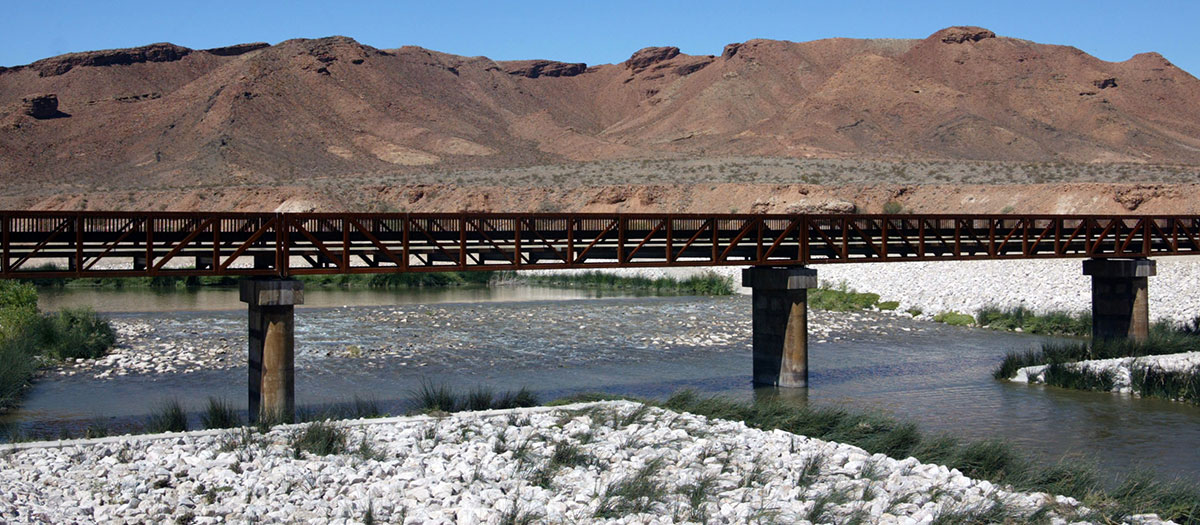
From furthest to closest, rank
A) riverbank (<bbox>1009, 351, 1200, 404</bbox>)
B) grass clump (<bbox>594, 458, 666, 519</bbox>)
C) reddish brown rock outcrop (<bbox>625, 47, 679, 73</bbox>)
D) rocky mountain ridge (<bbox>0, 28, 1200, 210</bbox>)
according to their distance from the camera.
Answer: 1. reddish brown rock outcrop (<bbox>625, 47, 679, 73</bbox>)
2. rocky mountain ridge (<bbox>0, 28, 1200, 210</bbox>)
3. riverbank (<bbox>1009, 351, 1200, 404</bbox>)
4. grass clump (<bbox>594, 458, 666, 519</bbox>)

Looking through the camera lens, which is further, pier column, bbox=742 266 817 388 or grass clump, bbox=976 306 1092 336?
grass clump, bbox=976 306 1092 336

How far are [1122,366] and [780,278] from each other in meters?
7.16

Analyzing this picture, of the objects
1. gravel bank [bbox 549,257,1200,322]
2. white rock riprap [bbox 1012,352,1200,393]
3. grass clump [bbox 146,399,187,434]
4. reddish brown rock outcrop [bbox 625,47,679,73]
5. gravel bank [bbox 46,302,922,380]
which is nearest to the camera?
grass clump [bbox 146,399,187,434]

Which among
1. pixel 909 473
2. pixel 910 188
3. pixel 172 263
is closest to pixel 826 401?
pixel 909 473

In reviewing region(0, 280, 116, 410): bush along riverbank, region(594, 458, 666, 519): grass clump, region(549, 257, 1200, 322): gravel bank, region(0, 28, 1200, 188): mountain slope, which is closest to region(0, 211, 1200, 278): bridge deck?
region(0, 280, 116, 410): bush along riverbank

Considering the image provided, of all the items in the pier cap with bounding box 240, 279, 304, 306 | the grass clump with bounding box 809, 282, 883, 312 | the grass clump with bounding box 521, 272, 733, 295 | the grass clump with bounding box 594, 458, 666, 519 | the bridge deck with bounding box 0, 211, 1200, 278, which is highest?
the bridge deck with bounding box 0, 211, 1200, 278

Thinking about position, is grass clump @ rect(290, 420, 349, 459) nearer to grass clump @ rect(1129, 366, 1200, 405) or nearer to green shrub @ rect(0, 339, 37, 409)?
green shrub @ rect(0, 339, 37, 409)

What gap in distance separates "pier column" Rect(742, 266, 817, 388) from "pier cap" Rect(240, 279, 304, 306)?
912cm

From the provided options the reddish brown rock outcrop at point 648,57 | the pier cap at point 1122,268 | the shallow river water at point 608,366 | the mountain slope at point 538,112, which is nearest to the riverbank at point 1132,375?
the shallow river water at point 608,366

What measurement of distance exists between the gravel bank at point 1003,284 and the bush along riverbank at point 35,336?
2459 cm

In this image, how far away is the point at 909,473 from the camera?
13.1m

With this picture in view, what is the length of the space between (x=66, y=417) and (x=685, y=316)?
21.5m

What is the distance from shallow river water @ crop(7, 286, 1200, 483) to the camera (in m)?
18.4

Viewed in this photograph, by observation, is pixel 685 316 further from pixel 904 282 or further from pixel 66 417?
pixel 66 417
